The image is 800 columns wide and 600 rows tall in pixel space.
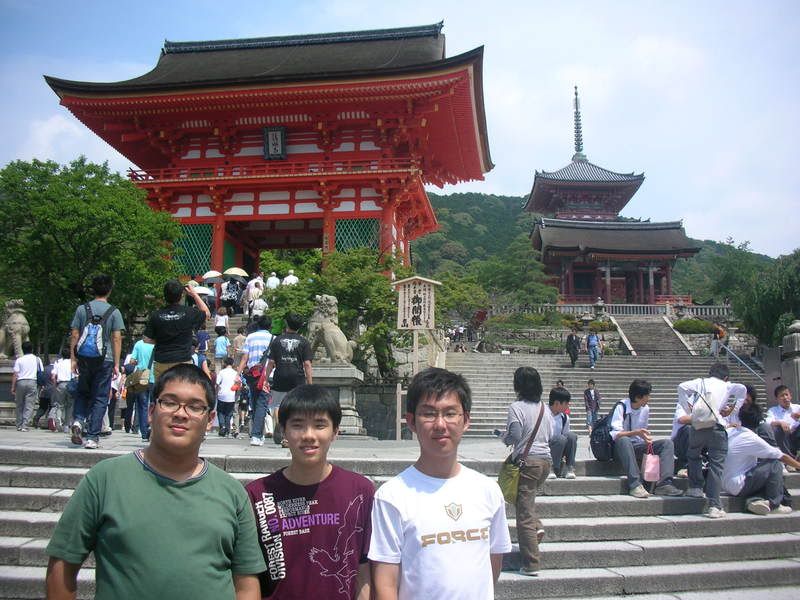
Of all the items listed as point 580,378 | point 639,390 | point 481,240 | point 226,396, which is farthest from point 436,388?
point 481,240

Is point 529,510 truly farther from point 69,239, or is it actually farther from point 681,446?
point 69,239

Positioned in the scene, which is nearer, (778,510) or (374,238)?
(778,510)

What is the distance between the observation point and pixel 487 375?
17.4 meters

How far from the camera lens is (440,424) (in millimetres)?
2461

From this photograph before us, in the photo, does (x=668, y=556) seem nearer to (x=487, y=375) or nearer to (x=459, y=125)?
(x=487, y=375)

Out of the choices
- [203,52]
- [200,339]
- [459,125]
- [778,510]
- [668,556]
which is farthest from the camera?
[203,52]

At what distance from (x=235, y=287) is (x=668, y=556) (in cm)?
1646

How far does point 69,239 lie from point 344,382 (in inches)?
320

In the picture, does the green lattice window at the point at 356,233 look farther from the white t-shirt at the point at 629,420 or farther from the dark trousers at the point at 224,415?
the white t-shirt at the point at 629,420

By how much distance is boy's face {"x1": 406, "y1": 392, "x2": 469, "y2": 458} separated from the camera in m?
2.44

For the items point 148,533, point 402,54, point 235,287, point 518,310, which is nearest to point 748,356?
point 518,310

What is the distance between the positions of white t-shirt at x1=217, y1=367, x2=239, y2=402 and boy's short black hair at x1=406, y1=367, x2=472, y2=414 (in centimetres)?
664

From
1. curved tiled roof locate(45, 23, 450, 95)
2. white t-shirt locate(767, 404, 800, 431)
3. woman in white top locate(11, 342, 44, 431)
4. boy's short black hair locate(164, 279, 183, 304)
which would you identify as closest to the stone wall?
woman in white top locate(11, 342, 44, 431)

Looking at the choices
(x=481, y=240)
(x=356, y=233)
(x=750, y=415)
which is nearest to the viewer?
(x=750, y=415)
